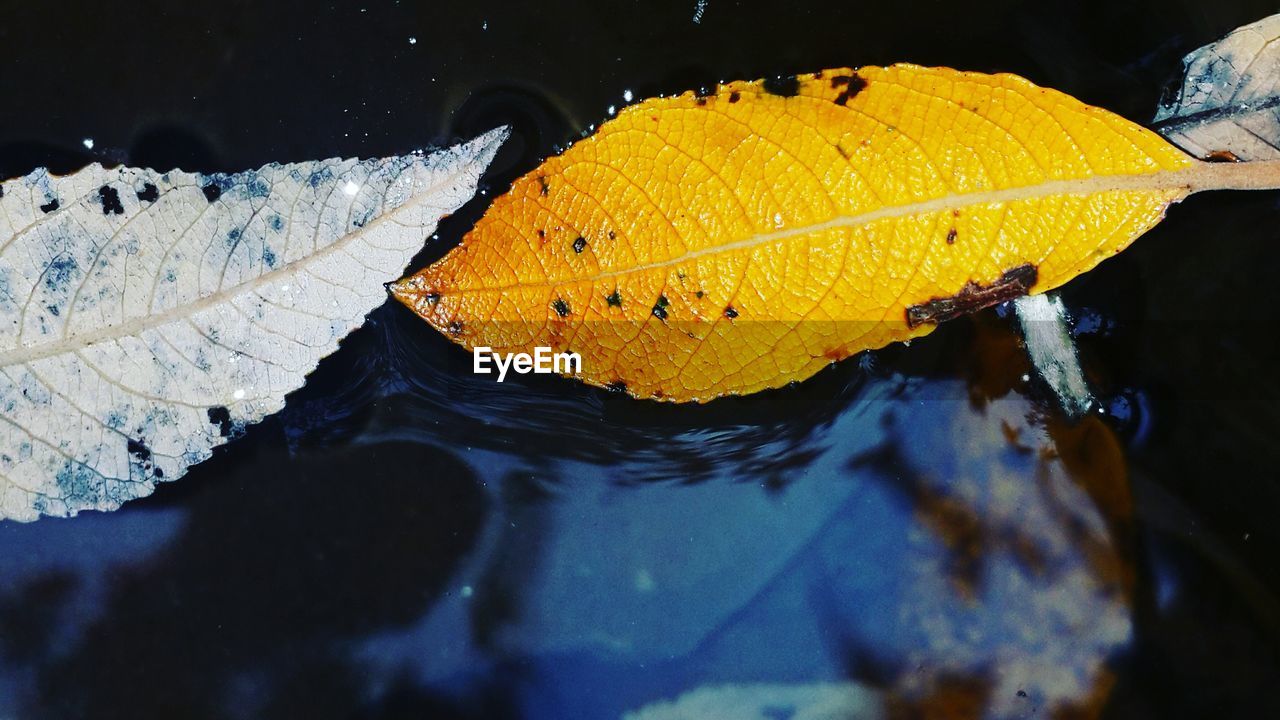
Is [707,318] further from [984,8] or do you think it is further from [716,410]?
[984,8]

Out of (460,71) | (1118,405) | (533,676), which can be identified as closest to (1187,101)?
(1118,405)

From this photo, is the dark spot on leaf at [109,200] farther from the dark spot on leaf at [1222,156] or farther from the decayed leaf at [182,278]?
the dark spot on leaf at [1222,156]

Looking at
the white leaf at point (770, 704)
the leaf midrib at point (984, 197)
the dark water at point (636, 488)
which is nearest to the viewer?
the leaf midrib at point (984, 197)

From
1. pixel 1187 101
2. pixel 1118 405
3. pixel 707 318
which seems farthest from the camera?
pixel 1118 405

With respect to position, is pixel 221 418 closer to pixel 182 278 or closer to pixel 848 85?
pixel 182 278

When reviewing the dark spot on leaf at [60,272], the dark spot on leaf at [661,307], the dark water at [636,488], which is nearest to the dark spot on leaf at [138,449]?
the dark water at [636,488]

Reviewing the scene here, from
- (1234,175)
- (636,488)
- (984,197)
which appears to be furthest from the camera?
(636,488)

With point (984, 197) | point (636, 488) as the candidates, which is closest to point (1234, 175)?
point (984, 197)
